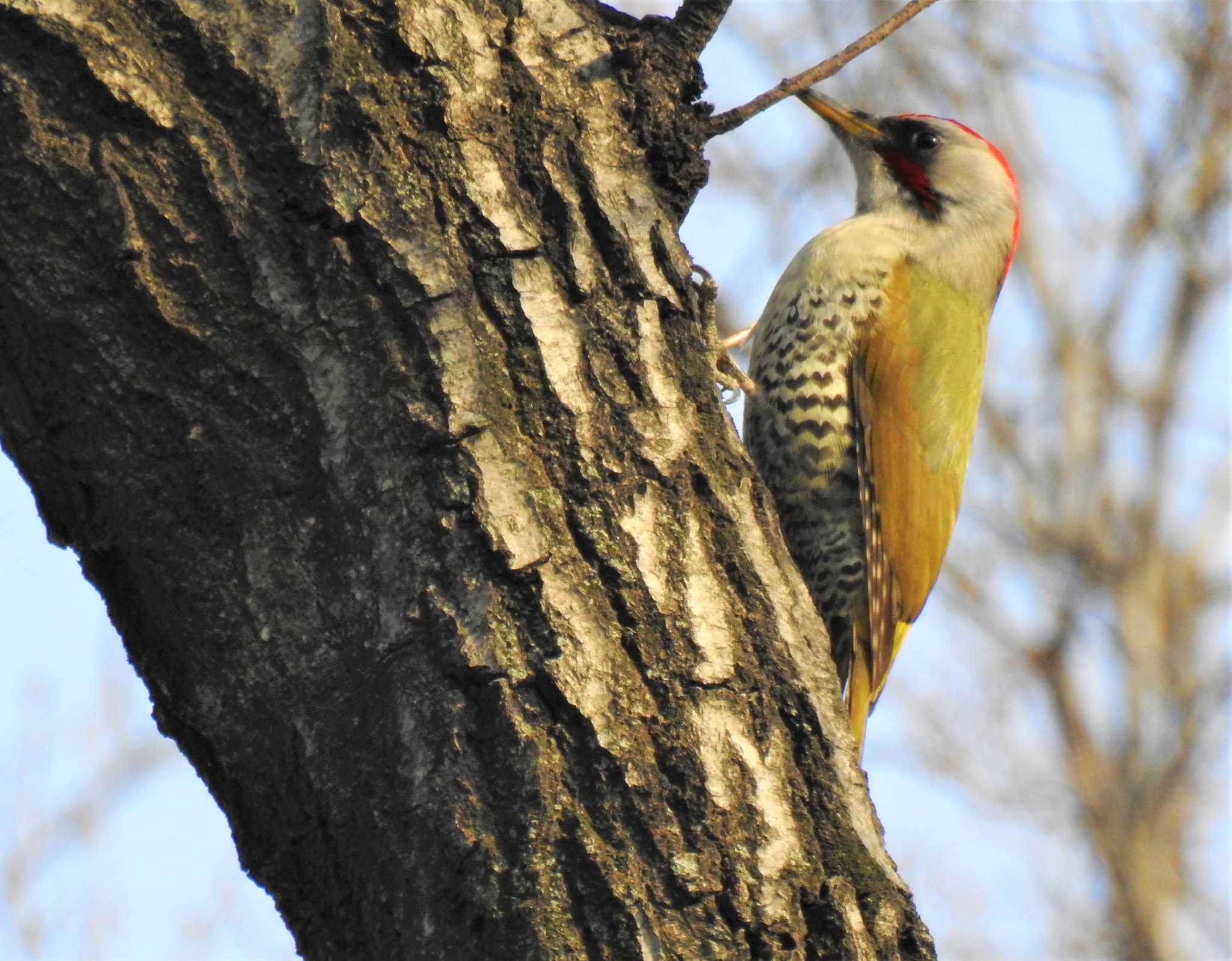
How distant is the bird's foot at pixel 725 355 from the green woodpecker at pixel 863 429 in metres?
0.06

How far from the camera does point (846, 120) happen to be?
512cm

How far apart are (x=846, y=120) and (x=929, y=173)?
34 centimetres

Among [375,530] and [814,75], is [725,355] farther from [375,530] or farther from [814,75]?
[375,530]

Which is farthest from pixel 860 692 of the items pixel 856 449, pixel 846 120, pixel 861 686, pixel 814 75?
pixel 846 120

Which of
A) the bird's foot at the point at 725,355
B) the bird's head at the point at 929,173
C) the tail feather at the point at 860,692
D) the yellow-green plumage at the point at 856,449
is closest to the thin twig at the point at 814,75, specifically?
the bird's foot at the point at 725,355

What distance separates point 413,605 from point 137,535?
39 cm

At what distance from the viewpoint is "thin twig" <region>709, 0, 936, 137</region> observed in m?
2.56

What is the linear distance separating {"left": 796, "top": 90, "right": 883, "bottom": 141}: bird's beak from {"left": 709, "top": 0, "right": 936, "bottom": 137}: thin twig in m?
2.28

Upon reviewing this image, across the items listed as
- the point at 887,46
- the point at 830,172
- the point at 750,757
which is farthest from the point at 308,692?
the point at 887,46

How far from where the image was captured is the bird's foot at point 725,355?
2.97 meters

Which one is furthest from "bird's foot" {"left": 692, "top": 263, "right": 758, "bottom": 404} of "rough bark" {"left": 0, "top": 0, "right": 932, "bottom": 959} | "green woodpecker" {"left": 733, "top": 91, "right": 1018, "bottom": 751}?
"rough bark" {"left": 0, "top": 0, "right": 932, "bottom": 959}

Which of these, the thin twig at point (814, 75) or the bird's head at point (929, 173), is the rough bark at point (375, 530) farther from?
the bird's head at point (929, 173)

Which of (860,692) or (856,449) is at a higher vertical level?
(856,449)

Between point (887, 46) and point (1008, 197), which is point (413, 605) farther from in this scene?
point (887, 46)
